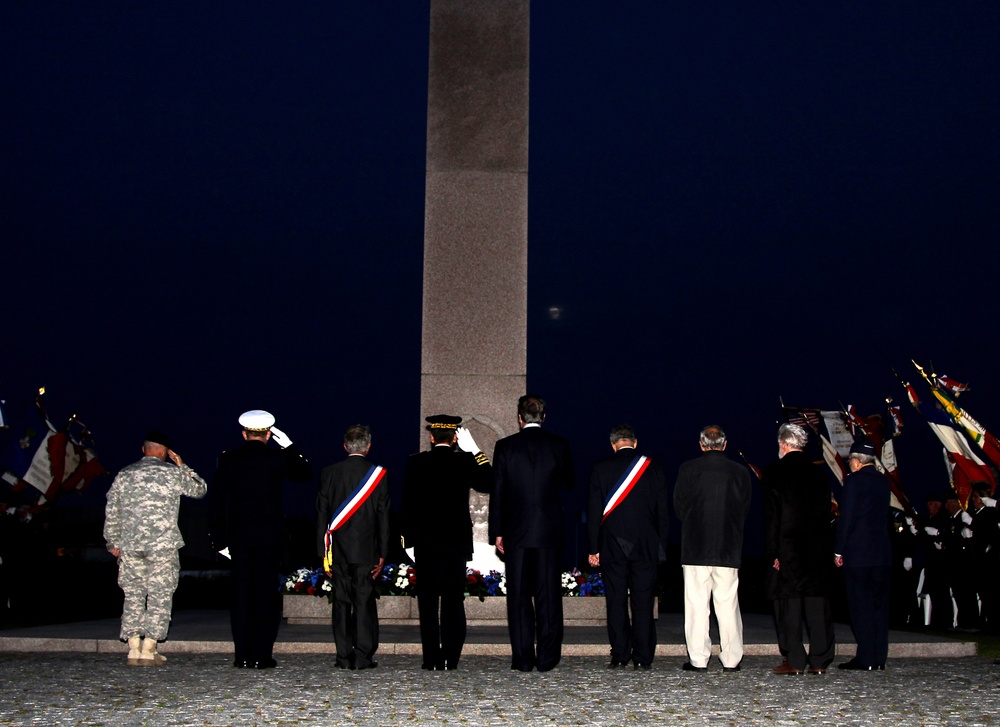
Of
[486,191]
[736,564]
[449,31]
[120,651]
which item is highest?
[449,31]

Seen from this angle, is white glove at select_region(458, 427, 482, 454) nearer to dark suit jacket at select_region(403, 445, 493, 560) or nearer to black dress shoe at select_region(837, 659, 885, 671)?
dark suit jacket at select_region(403, 445, 493, 560)

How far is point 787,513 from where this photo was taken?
26.6ft

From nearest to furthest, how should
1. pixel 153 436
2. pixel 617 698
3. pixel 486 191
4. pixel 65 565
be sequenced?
pixel 617 698 → pixel 153 436 → pixel 486 191 → pixel 65 565

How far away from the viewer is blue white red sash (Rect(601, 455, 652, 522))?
8.12 metres

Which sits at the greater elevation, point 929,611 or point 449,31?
point 449,31

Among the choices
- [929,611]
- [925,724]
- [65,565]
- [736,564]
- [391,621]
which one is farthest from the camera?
[65,565]

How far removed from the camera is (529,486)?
316 inches

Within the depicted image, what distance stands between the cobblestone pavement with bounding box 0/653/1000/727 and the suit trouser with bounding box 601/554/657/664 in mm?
198

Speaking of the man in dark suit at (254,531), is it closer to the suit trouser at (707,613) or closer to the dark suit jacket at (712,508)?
the dark suit jacket at (712,508)

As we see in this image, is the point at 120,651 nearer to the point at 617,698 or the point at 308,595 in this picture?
the point at 308,595

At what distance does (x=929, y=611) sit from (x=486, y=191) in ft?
24.3

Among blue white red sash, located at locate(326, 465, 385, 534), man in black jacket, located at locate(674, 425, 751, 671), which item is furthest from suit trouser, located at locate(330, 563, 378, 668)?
man in black jacket, located at locate(674, 425, 751, 671)

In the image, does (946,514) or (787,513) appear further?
(946,514)

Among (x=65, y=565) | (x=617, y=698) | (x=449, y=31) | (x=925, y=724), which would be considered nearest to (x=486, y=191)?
(x=449, y=31)
